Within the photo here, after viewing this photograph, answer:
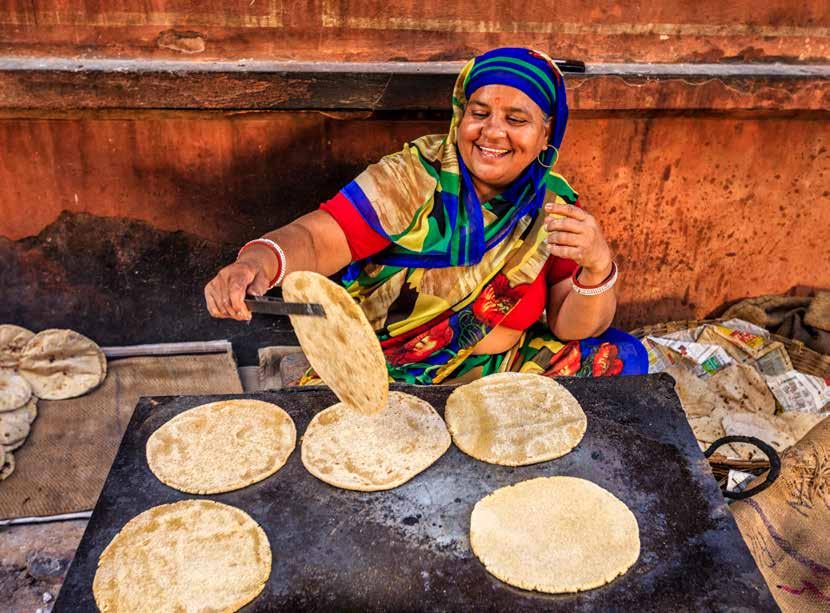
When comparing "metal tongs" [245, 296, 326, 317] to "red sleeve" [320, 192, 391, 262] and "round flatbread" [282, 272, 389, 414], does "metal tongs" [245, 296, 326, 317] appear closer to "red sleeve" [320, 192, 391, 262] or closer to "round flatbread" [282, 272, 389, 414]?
"round flatbread" [282, 272, 389, 414]

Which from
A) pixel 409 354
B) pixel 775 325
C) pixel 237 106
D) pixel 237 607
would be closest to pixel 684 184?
pixel 775 325

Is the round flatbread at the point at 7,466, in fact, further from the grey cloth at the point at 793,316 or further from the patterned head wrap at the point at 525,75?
the grey cloth at the point at 793,316

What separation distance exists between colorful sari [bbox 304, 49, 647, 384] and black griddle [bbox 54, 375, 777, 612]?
20.7 inches

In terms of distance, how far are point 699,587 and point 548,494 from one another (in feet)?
1.19

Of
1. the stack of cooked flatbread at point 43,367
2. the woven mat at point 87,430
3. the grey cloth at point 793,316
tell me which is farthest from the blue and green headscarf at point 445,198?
the grey cloth at point 793,316

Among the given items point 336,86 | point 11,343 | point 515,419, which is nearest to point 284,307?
point 515,419

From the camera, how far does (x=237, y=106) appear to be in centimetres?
261

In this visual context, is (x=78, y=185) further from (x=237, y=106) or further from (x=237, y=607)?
(x=237, y=607)

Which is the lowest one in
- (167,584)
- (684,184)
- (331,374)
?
(167,584)

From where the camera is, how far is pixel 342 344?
168 cm

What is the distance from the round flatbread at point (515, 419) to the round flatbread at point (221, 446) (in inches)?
17.9

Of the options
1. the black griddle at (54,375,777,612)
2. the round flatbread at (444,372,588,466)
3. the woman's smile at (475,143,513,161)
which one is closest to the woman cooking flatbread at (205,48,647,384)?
the woman's smile at (475,143,513,161)

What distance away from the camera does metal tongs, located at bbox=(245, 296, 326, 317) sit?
161cm

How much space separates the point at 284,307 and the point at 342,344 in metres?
0.17
